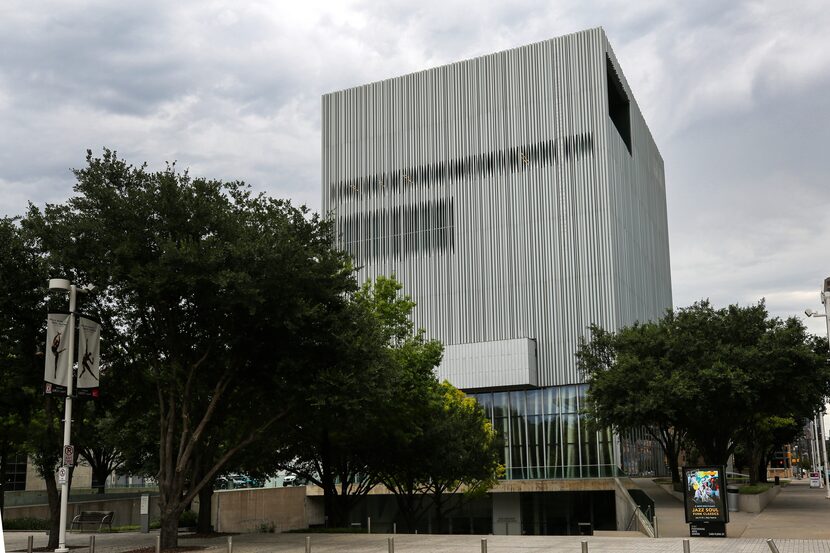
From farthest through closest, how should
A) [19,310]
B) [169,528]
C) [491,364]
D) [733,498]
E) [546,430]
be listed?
[491,364] < [546,430] < [733,498] < [19,310] < [169,528]

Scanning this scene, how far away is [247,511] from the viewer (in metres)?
45.3

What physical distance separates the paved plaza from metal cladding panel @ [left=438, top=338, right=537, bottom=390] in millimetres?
29876

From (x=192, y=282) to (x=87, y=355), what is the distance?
12.6 ft

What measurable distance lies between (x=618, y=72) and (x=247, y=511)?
52953 millimetres

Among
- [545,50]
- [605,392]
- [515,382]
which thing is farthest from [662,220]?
[605,392]

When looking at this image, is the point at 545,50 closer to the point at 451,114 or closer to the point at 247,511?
the point at 451,114

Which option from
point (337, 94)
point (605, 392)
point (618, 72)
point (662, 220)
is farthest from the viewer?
point (662, 220)

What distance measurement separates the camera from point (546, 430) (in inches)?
2630

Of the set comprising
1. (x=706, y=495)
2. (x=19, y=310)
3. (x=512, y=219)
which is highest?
(x=512, y=219)

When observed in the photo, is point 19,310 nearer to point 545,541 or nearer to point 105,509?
point 545,541

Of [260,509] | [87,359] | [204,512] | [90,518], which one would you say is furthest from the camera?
[260,509]

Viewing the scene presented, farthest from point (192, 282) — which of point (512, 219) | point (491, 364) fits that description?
point (512, 219)

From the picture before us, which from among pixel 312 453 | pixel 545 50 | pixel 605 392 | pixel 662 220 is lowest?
pixel 312 453

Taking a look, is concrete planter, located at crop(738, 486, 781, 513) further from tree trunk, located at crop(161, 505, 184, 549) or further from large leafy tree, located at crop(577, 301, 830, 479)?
tree trunk, located at crop(161, 505, 184, 549)
